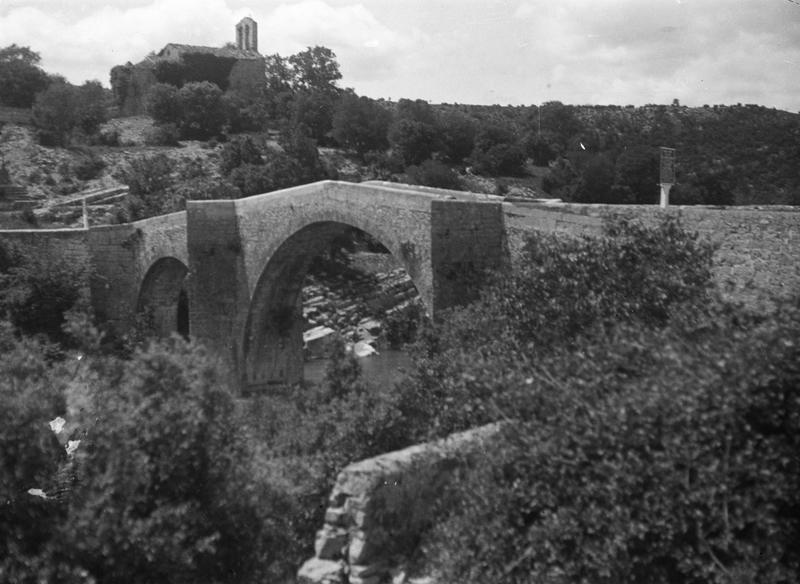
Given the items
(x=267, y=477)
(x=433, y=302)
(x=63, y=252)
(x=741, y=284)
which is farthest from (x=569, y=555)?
(x=63, y=252)

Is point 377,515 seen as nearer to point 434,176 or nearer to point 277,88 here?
point 434,176

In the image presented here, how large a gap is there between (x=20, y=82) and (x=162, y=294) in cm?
2700

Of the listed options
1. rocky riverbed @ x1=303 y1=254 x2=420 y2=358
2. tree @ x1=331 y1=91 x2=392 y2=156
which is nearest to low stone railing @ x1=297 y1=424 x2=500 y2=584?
rocky riverbed @ x1=303 y1=254 x2=420 y2=358

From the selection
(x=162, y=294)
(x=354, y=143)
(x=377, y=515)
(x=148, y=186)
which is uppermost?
(x=354, y=143)

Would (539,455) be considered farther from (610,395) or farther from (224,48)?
(224,48)

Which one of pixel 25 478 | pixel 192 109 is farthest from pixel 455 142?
pixel 25 478

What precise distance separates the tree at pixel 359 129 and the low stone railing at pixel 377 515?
37.3 meters

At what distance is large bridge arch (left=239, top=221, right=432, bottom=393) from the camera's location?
17.3m

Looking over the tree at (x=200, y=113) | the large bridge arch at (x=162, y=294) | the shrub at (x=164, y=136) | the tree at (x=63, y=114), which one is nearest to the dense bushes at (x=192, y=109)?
the tree at (x=200, y=113)

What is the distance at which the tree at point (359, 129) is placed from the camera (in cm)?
4403

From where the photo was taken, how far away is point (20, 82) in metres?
45.6

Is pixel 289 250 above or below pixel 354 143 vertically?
below

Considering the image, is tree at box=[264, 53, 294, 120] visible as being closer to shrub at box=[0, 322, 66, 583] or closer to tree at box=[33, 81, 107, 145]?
tree at box=[33, 81, 107, 145]

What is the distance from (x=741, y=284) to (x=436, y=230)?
4400mm
